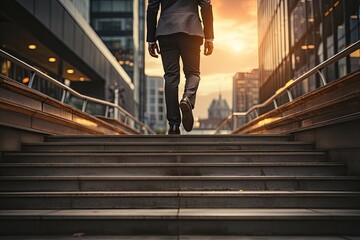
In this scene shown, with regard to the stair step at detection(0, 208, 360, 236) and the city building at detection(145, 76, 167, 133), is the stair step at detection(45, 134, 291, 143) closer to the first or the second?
the stair step at detection(0, 208, 360, 236)

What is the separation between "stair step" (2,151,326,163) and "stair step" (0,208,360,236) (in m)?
1.51

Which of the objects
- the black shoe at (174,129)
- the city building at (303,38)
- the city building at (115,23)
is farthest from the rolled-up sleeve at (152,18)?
the city building at (115,23)

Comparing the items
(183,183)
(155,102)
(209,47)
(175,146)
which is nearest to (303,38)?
(209,47)

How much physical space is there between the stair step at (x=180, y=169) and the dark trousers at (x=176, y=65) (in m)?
1.73

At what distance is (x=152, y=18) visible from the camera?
21.2 ft

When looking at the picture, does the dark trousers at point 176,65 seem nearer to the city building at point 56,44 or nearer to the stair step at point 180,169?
the stair step at point 180,169

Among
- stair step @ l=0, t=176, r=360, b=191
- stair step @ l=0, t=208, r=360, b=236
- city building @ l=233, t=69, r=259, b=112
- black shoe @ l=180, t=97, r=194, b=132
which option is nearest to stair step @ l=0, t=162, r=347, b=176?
stair step @ l=0, t=176, r=360, b=191

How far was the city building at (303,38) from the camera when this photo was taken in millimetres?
Result: 13951

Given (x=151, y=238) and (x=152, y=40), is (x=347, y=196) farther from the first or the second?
(x=152, y=40)

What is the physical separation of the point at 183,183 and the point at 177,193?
33 centimetres

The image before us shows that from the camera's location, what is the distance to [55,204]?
414 cm

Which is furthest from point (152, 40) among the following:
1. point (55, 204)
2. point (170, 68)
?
point (55, 204)

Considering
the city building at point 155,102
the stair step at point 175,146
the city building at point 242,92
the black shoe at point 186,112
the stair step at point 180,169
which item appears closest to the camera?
the stair step at point 180,169

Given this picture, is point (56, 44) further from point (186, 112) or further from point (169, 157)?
point (169, 157)
